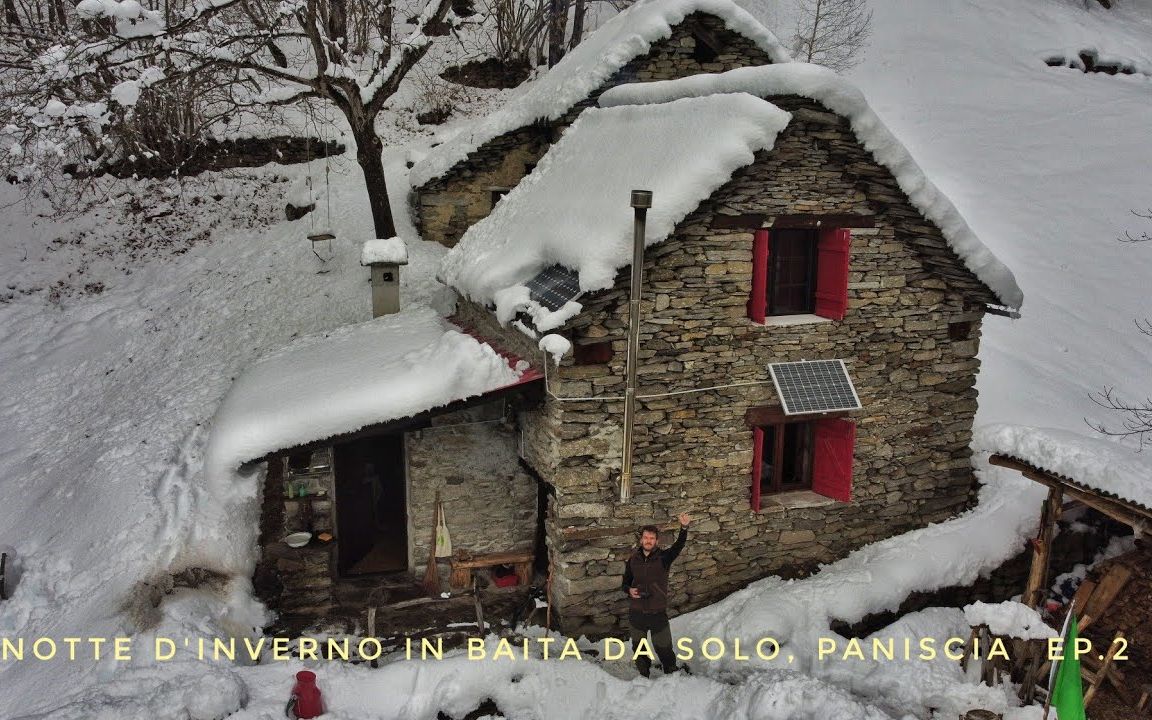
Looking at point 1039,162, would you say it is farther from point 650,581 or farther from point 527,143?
point 650,581

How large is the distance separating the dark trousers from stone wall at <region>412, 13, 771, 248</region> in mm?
8007

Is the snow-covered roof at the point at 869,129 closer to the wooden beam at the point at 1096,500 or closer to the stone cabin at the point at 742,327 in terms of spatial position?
the stone cabin at the point at 742,327

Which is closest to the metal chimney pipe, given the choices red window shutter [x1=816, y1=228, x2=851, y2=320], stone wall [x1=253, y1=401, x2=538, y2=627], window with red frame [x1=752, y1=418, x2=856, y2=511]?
window with red frame [x1=752, y1=418, x2=856, y2=511]

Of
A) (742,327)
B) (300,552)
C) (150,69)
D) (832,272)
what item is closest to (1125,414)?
(832,272)

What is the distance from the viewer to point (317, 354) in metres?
9.57

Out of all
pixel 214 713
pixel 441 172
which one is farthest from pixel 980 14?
pixel 214 713

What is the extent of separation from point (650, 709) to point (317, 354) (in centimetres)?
603

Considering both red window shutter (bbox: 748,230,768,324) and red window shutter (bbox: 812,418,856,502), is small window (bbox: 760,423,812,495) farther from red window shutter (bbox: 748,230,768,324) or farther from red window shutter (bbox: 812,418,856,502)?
red window shutter (bbox: 748,230,768,324)

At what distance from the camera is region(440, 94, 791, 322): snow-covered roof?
6.80 metres

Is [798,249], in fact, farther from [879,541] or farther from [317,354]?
[317,354]

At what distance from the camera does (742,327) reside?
7.53 m

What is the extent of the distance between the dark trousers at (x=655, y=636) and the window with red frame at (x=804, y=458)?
6.13ft

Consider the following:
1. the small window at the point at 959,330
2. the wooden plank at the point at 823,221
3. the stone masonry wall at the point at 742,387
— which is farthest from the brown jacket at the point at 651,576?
the small window at the point at 959,330

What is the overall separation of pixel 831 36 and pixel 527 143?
14.5 metres
